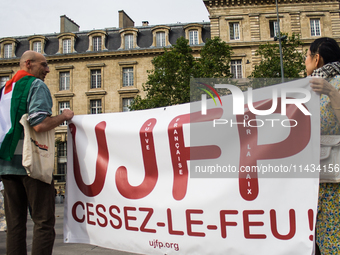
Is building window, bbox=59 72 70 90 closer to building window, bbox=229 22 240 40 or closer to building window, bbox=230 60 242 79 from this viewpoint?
building window, bbox=230 60 242 79

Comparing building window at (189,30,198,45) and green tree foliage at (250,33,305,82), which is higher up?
building window at (189,30,198,45)

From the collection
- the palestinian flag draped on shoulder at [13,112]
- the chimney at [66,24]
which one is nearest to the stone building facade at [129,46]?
the chimney at [66,24]

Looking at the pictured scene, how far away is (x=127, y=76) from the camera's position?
3688cm

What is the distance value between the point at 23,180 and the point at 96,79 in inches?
1395

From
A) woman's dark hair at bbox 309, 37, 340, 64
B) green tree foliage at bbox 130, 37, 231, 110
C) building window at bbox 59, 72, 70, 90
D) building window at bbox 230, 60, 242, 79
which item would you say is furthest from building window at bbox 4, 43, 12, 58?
woman's dark hair at bbox 309, 37, 340, 64

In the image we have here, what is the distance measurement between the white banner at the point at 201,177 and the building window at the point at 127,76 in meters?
33.3

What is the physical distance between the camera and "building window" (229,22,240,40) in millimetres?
34656

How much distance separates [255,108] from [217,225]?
3.49 ft

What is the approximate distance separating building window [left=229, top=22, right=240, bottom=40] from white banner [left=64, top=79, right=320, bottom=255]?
32.6 metres

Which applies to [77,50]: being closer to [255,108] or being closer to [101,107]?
[101,107]

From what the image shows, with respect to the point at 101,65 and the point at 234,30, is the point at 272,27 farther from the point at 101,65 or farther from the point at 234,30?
the point at 101,65

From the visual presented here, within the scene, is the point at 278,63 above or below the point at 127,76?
below

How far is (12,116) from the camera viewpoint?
3.13 meters

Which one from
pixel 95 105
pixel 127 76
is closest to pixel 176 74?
pixel 127 76
